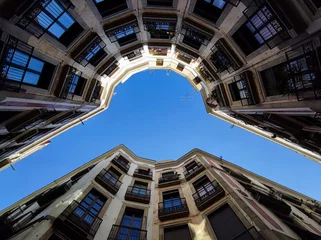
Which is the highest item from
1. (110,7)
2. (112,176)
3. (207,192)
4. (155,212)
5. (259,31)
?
(110,7)

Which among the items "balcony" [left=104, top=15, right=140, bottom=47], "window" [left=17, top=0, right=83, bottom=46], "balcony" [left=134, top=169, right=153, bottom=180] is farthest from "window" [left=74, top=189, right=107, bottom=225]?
"balcony" [left=104, top=15, right=140, bottom=47]

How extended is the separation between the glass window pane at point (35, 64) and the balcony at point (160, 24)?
714 centimetres

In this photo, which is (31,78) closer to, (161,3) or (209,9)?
(161,3)

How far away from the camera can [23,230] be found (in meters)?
11.8

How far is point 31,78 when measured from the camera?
39.3ft

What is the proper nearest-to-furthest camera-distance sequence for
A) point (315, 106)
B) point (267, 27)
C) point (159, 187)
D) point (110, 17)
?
point (315, 106) → point (267, 27) → point (110, 17) → point (159, 187)

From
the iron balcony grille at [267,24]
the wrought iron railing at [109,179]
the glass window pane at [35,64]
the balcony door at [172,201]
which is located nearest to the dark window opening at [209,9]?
the iron balcony grille at [267,24]

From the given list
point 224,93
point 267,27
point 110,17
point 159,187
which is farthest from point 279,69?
point 159,187

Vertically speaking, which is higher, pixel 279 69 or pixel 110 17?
pixel 110 17

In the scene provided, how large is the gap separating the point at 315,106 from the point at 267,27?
463 centimetres

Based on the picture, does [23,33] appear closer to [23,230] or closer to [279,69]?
[23,230]

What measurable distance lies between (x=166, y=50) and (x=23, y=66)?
1272cm

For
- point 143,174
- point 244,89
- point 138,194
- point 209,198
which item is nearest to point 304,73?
point 244,89

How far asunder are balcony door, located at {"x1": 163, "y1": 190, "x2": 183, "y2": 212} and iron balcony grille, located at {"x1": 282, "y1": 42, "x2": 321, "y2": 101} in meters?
10.8
